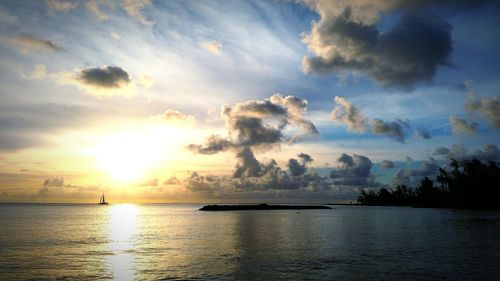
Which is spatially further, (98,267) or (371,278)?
(98,267)

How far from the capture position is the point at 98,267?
40.8 metres

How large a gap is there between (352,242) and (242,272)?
3147 centimetres

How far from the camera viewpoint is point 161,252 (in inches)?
2101

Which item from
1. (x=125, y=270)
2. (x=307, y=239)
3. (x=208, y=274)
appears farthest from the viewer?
(x=307, y=239)

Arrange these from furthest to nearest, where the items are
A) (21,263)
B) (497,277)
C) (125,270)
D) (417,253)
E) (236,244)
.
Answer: (236,244), (417,253), (21,263), (125,270), (497,277)

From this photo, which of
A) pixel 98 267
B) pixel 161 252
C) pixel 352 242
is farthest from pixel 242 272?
pixel 352 242

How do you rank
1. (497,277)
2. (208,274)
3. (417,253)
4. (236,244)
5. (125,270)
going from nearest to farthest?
(497,277) → (208,274) → (125,270) → (417,253) → (236,244)

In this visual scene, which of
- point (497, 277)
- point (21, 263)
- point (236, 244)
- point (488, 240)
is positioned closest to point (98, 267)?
point (21, 263)

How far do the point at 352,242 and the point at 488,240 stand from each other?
73.4ft

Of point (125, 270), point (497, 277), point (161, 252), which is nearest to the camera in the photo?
point (497, 277)

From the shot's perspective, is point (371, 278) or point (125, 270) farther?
point (125, 270)

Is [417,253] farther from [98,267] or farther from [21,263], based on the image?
[21,263]

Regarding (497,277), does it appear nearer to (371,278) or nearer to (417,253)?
(371,278)

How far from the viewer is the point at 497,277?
34438mm
